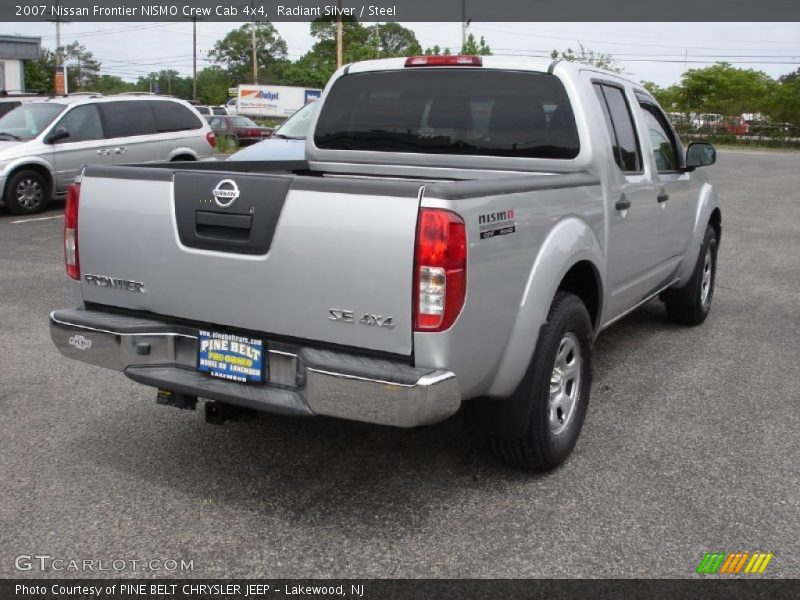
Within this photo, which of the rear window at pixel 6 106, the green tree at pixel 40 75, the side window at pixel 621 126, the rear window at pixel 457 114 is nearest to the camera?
the rear window at pixel 457 114

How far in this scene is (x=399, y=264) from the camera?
3.08 m

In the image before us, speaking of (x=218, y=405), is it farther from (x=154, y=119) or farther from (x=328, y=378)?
(x=154, y=119)

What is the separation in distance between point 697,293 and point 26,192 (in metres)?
10.1

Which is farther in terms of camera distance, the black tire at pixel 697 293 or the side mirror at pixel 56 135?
the side mirror at pixel 56 135

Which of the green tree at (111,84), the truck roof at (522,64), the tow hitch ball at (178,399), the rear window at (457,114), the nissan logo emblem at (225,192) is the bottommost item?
the tow hitch ball at (178,399)

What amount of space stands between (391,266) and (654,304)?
5.24 m

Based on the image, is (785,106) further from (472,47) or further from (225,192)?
(225,192)

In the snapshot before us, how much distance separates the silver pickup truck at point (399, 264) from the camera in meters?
3.12

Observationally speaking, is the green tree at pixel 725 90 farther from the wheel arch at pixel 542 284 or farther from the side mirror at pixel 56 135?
the wheel arch at pixel 542 284

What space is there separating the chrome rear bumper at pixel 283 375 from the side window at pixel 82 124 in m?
10.2

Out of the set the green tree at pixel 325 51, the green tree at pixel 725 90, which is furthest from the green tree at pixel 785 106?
the green tree at pixel 325 51

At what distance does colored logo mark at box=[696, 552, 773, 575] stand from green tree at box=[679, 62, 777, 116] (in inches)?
2660

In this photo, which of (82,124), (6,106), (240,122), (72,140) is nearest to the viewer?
(72,140)

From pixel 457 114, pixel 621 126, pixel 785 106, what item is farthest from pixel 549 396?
pixel 785 106
